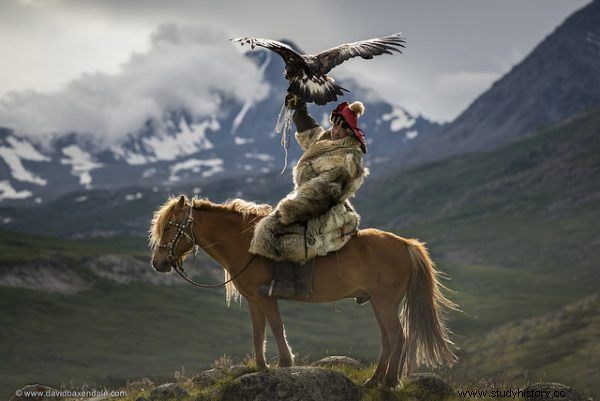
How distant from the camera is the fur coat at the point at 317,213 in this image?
1426 centimetres

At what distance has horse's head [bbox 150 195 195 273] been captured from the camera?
1455 cm

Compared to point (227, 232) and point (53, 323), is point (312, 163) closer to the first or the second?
point (227, 232)

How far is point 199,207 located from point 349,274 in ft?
10.6

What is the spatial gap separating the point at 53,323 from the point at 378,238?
12281 cm

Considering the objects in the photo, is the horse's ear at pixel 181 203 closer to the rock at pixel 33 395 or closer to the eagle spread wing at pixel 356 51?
the eagle spread wing at pixel 356 51

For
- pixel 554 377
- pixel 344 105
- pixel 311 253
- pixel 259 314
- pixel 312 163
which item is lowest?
pixel 554 377

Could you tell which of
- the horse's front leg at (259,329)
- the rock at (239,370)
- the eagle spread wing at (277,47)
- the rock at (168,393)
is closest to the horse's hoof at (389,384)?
the horse's front leg at (259,329)

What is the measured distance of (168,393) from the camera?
48.4ft

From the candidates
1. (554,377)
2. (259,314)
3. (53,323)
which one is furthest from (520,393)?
(53,323)

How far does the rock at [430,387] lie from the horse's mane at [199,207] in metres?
4.47

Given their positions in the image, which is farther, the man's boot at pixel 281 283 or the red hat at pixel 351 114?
the red hat at pixel 351 114

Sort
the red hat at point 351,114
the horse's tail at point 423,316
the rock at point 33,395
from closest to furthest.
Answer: the red hat at point 351,114 → the horse's tail at point 423,316 → the rock at point 33,395

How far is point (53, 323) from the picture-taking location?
5032 inches

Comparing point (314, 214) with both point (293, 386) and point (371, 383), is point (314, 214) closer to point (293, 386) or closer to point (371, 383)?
point (293, 386)
